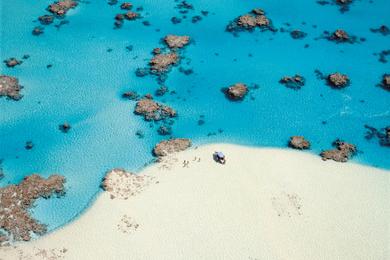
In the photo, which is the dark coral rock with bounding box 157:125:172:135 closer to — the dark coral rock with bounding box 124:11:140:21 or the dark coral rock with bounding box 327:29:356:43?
the dark coral rock with bounding box 124:11:140:21

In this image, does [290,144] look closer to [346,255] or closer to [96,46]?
[346,255]

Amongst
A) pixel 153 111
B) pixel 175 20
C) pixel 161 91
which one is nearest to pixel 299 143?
pixel 153 111

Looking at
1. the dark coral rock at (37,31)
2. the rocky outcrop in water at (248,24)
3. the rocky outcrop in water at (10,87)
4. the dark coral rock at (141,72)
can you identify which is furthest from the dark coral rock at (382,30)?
the rocky outcrop in water at (10,87)

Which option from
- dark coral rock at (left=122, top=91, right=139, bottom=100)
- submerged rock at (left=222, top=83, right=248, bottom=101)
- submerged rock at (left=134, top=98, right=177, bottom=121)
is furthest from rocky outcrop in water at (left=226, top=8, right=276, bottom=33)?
dark coral rock at (left=122, top=91, right=139, bottom=100)

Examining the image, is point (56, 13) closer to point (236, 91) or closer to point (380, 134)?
point (236, 91)

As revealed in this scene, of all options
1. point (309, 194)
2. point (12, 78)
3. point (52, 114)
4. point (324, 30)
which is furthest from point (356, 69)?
point (12, 78)

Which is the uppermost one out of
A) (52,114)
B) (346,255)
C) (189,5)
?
(189,5)
